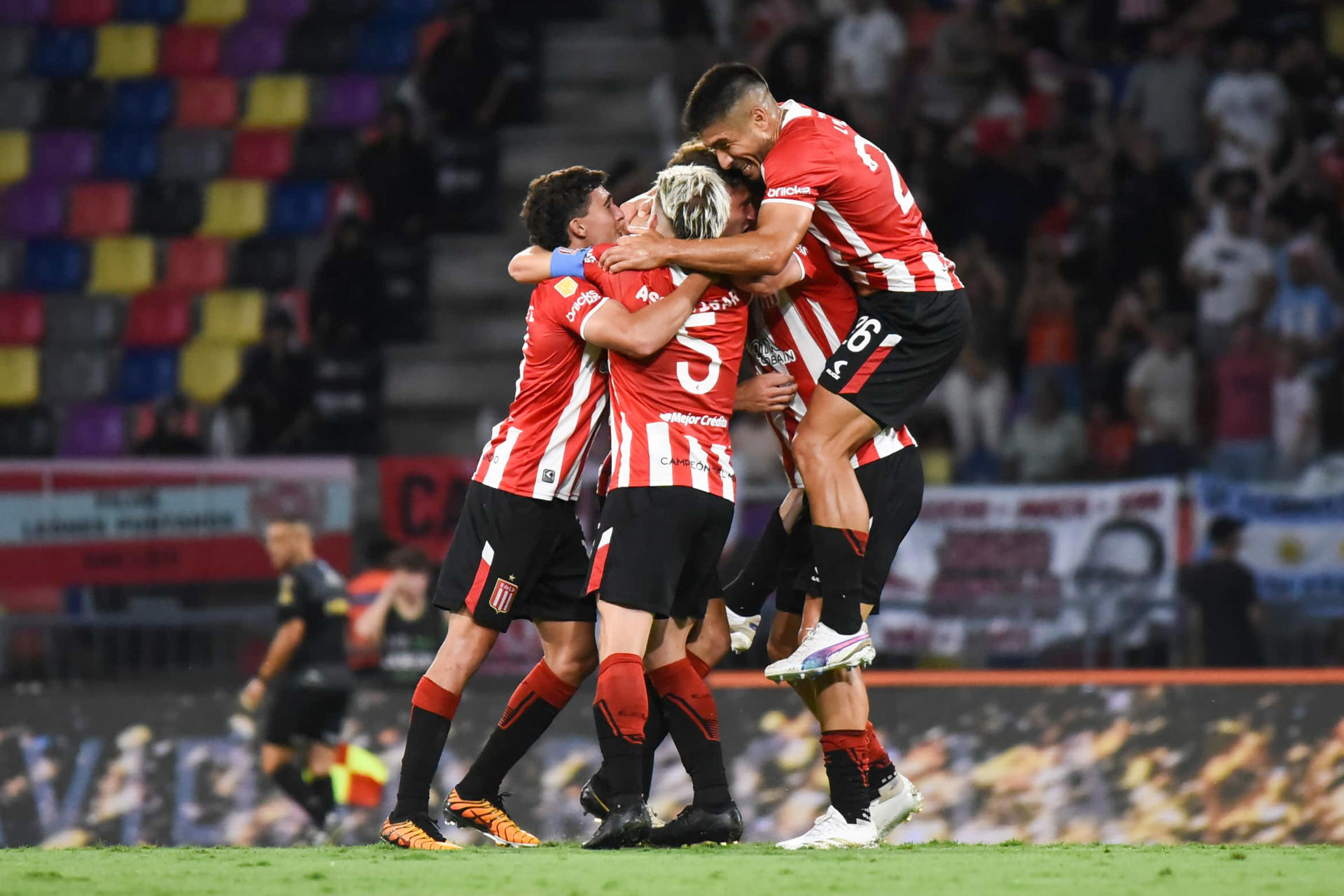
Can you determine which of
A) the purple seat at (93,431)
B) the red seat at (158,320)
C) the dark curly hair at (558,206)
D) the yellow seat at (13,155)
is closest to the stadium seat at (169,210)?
the red seat at (158,320)

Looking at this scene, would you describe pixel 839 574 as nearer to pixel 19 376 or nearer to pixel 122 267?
pixel 19 376

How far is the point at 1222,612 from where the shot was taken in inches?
371

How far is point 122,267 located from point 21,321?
92 centimetres

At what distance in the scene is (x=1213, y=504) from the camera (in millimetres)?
9789

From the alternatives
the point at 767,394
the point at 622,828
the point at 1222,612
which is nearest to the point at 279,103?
the point at 1222,612

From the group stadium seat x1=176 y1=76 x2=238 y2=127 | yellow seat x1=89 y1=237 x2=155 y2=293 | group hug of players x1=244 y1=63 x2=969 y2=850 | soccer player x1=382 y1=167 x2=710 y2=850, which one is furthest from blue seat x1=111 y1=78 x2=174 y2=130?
soccer player x1=382 y1=167 x2=710 y2=850

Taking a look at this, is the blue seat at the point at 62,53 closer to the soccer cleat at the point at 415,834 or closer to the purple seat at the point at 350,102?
the purple seat at the point at 350,102

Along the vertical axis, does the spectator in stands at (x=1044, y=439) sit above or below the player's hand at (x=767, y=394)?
below

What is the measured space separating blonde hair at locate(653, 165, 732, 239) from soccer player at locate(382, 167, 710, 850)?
36cm

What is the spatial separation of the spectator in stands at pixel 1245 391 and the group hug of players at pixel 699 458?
219 inches

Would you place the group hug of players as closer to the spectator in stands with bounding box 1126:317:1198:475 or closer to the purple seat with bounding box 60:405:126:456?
the spectator in stands with bounding box 1126:317:1198:475

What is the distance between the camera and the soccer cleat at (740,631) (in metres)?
5.80

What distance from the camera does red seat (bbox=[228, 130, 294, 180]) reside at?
48.1 ft

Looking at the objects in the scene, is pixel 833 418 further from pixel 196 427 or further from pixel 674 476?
pixel 196 427
